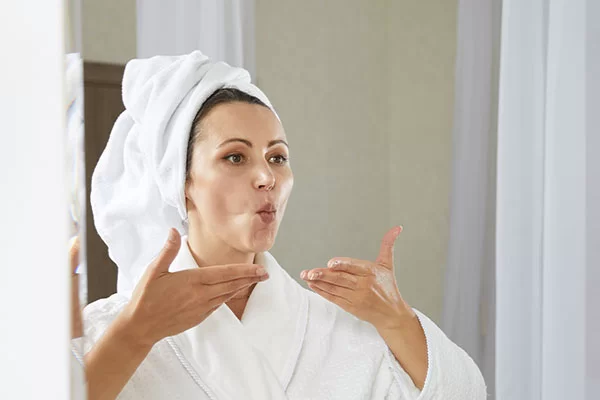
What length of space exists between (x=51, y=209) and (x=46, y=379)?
23 millimetres

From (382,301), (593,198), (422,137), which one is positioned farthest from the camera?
(422,137)

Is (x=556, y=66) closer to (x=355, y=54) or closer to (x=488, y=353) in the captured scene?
(x=355, y=54)

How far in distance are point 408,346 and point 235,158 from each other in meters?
0.20

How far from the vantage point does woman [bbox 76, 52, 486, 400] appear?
14.1 inches

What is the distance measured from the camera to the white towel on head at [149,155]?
0.40m

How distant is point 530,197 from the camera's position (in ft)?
2.15

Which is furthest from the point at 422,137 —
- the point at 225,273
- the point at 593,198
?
the point at 225,273

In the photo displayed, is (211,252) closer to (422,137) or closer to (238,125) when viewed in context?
(238,125)

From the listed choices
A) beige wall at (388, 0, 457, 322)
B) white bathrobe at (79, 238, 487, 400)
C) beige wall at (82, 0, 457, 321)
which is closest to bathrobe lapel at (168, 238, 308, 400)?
white bathrobe at (79, 238, 487, 400)

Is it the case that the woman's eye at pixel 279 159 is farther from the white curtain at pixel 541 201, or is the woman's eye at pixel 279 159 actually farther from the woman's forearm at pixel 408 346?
the white curtain at pixel 541 201

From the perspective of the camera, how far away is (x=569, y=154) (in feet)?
2.02

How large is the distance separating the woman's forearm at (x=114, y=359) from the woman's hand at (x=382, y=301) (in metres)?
0.14

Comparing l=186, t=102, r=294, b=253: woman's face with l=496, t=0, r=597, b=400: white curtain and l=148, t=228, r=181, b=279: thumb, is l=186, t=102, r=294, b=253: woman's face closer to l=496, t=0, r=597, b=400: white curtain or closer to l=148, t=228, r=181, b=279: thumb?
l=148, t=228, r=181, b=279: thumb

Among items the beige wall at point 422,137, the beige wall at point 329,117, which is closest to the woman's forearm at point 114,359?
the beige wall at point 329,117
